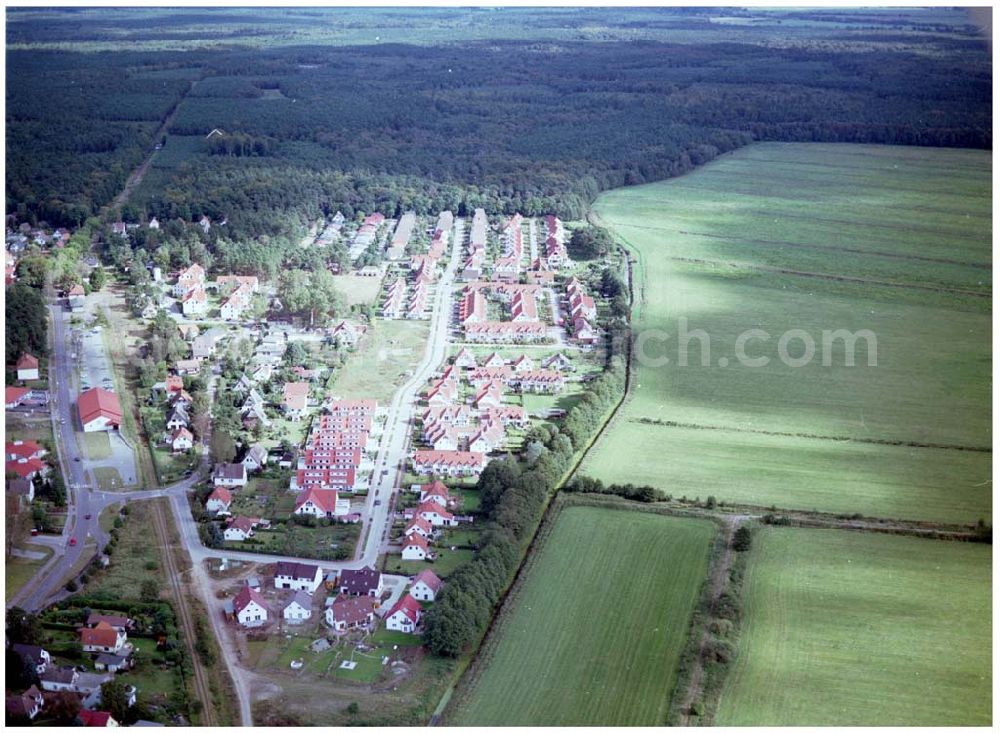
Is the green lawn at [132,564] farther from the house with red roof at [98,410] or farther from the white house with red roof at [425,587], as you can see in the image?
the house with red roof at [98,410]

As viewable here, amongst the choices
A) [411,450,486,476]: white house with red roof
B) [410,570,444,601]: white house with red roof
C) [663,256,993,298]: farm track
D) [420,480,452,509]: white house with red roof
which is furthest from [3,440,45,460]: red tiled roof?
[663,256,993,298]: farm track

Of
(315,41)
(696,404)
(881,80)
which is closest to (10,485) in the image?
(696,404)

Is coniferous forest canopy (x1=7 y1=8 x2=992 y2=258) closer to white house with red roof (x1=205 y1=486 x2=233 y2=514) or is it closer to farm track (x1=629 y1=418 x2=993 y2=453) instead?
white house with red roof (x1=205 y1=486 x2=233 y2=514)

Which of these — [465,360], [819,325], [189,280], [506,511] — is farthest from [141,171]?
[506,511]

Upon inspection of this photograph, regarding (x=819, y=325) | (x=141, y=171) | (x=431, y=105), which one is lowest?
(x=819, y=325)

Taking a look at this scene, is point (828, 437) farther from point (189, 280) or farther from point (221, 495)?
point (189, 280)

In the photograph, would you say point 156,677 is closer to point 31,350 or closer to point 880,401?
point 31,350
